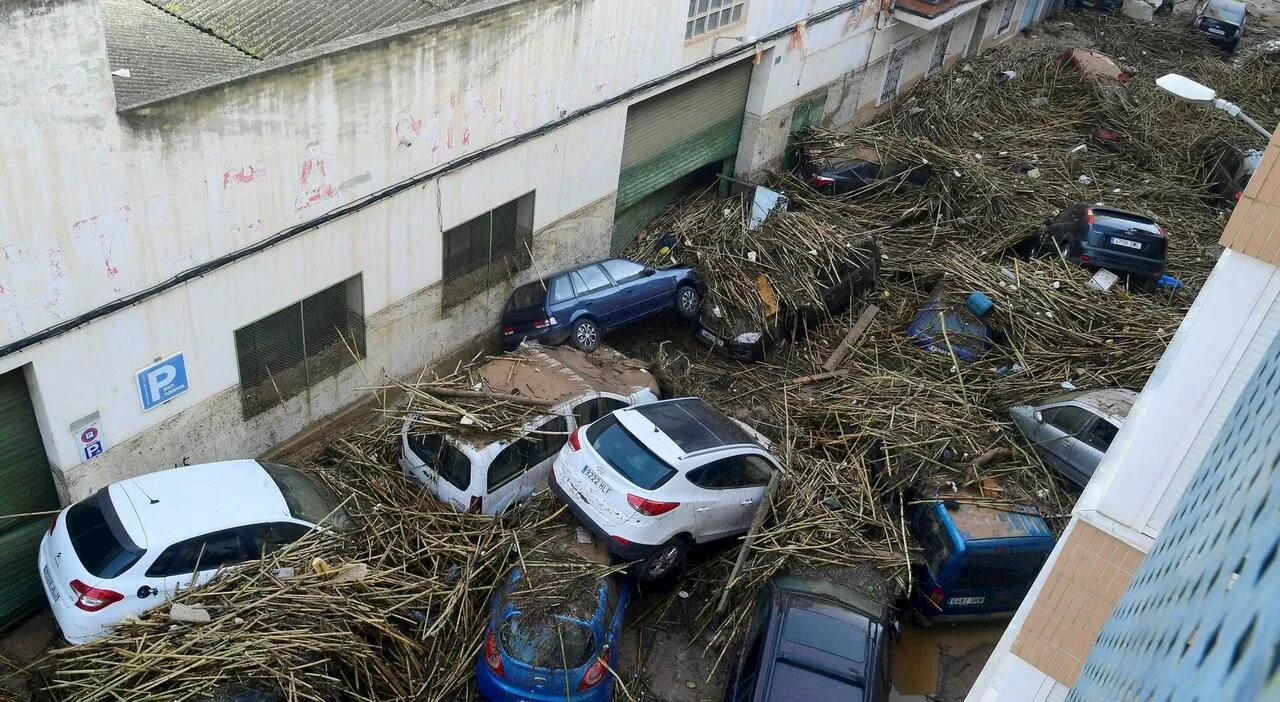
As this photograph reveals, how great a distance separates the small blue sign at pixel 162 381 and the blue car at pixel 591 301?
484 centimetres

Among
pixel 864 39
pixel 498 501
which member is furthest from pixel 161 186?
pixel 864 39

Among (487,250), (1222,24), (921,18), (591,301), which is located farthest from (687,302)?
(1222,24)

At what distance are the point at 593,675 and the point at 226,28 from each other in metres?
9.49

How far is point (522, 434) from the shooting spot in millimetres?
10875

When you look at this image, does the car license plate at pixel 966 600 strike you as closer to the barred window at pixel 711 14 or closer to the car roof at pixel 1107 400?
the car roof at pixel 1107 400

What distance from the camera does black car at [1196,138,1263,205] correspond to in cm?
2009

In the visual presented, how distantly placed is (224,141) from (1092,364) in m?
11.5

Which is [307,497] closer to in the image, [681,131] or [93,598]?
[93,598]

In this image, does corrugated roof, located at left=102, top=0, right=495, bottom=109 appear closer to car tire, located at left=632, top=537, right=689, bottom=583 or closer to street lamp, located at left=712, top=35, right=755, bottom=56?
street lamp, located at left=712, top=35, right=755, bottom=56

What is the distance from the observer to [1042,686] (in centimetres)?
657

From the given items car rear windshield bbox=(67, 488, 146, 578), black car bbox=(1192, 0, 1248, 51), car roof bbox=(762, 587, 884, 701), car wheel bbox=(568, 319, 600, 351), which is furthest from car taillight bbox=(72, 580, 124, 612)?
black car bbox=(1192, 0, 1248, 51)

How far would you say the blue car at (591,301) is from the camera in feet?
45.8

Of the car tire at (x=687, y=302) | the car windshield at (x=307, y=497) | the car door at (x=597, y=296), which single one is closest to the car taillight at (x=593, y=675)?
the car windshield at (x=307, y=497)

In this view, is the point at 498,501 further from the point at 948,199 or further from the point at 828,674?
the point at 948,199
